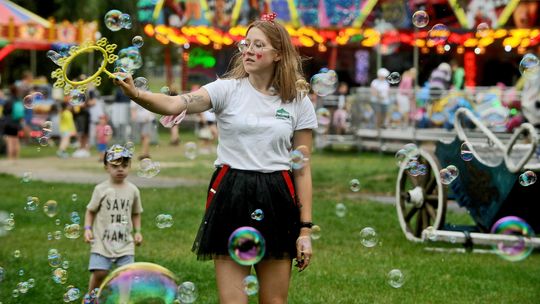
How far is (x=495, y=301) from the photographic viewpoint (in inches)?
265

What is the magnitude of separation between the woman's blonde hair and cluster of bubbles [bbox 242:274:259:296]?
0.85m

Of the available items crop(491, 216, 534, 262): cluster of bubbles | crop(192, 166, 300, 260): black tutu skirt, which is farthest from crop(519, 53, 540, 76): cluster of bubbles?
crop(192, 166, 300, 260): black tutu skirt

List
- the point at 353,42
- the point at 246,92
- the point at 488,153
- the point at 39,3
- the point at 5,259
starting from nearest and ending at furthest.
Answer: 1. the point at 246,92
2. the point at 5,259
3. the point at 488,153
4. the point at 353,42
5. the point at 39,3

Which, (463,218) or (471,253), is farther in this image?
(463,218)

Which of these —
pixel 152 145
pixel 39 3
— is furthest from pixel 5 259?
pixel 39 3

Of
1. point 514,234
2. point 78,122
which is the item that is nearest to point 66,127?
point 78,122

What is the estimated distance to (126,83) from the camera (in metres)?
4.04

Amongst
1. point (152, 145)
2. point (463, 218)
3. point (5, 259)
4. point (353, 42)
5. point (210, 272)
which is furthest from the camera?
point (353, 42)

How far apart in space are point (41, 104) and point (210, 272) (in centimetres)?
1946

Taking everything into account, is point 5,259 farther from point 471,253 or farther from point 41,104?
point 41,104

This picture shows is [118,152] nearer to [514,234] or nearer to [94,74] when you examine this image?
[94,74]

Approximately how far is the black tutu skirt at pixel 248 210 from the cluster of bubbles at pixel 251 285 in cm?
13

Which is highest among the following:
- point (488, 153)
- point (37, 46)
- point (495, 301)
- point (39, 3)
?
point (39, 3)

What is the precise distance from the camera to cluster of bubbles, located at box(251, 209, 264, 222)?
4.46 m
